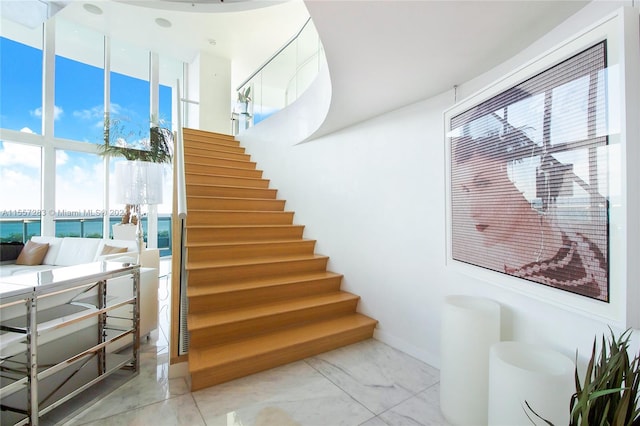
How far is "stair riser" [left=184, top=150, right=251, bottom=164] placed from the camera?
4.73 metres

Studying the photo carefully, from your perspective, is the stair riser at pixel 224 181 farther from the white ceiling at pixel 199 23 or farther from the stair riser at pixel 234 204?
the white ceiling at pixel 199 23

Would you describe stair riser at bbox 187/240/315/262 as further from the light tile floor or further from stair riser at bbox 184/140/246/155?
stair riser at bbox 184/140/246/155

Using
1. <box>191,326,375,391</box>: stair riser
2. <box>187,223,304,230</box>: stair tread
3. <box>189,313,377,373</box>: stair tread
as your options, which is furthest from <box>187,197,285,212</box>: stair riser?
<box>191,326,375,391</box>: stair riser

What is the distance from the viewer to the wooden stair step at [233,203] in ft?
12.4

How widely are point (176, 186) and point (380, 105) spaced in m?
1.96

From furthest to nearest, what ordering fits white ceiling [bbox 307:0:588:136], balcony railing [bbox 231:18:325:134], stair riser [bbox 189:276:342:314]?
1. balcony railing [bbox 231:18:325:134]
2. stair riser [bbox 189:276:342:314]
3. white ceiling [bbox 307:0:588:136]

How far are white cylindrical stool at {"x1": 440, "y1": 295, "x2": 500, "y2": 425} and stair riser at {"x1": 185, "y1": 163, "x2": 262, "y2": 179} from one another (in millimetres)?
3986

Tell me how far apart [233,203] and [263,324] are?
197cm

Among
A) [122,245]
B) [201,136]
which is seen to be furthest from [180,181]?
[201,136]

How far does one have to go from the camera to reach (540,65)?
138 centimetres

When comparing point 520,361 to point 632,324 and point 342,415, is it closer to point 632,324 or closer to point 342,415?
point 632,324

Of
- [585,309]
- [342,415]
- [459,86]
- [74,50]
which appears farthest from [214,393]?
[74,50]

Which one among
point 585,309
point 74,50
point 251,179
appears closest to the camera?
point 585,309

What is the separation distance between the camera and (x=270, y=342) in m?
2.44
